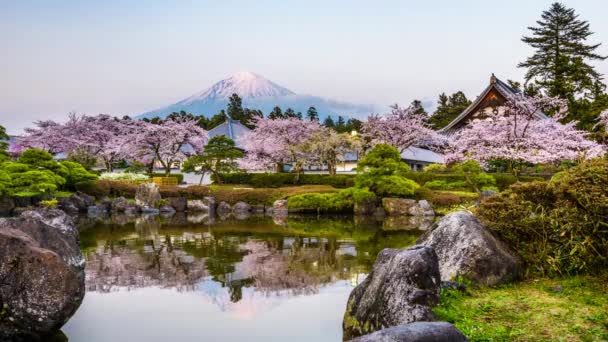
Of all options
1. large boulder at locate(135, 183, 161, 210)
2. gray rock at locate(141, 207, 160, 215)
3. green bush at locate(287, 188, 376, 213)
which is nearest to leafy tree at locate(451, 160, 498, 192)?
green bush at locate(287, 188, 376, 213)

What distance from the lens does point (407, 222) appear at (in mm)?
21484

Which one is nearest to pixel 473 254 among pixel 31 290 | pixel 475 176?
pixel 31 290

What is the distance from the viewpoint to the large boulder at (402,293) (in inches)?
216

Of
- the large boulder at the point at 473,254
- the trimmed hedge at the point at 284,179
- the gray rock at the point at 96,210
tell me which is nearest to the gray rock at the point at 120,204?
the gray rock at the point at 96,210

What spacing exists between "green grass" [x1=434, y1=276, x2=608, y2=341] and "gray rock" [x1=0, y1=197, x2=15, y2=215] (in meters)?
23.3

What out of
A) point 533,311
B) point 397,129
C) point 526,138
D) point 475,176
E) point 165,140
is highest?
point 397,129

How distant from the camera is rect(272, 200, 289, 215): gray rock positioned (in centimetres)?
2665

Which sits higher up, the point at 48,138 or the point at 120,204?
the point at 48,138

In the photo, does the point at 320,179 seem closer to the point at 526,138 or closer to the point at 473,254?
the point at 526,138

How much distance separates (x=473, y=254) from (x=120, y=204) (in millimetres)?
24869

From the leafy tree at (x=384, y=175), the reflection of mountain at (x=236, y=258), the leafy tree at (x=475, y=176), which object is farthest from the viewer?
the leafy tree at (x=475, y=176)

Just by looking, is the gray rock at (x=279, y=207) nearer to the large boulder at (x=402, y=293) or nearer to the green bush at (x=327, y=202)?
the green bush at (x=327, y=202)

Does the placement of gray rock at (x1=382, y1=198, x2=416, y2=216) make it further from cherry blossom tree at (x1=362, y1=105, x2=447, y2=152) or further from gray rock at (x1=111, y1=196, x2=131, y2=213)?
gray rock at (x1=111, y1=196, x2=131, y2=213)

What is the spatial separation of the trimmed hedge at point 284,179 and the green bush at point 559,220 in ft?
82.5
